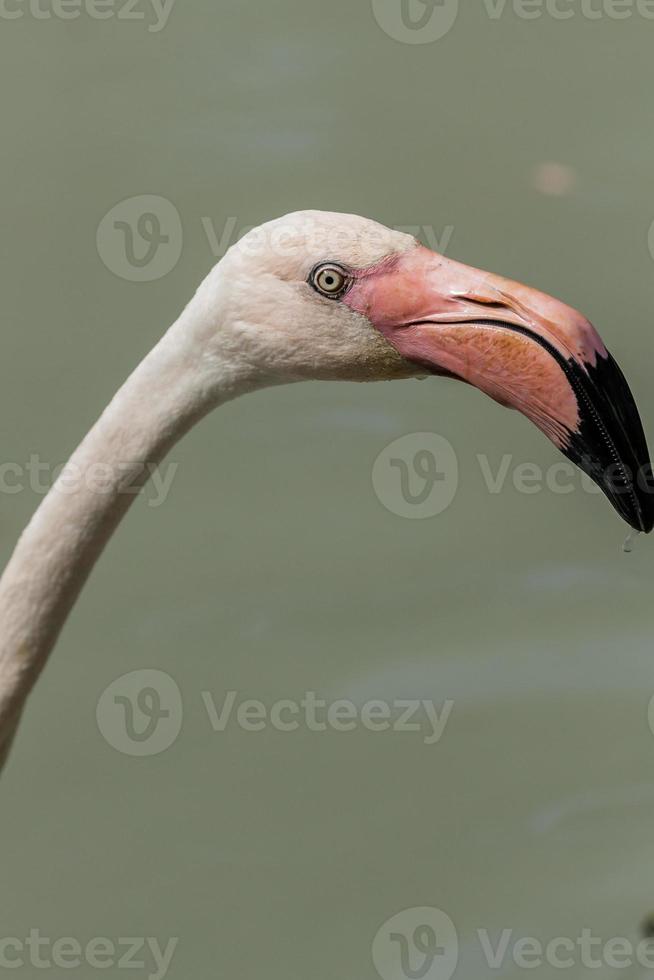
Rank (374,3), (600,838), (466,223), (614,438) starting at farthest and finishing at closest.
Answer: (374,3)
(466,223)
(600,838)
(614,438)

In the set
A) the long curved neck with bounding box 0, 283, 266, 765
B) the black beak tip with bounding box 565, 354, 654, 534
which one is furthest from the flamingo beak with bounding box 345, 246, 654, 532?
the long curved neck with bounding box 0, 283, 266, 765

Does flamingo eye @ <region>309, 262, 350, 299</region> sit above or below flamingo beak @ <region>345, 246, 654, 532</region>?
above

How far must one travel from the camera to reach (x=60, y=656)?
17.1ft

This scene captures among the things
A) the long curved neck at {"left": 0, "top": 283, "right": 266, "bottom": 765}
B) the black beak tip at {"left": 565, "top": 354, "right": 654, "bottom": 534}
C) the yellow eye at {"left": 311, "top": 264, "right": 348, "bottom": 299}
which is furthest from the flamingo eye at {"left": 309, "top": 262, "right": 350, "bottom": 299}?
the black beak tip at {"left": 565, "top": 354, "right": 654, "bottom": 534}

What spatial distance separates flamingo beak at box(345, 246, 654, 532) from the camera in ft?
9.84

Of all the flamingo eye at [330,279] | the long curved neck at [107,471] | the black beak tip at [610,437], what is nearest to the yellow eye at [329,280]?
the flamingo eye at [330,279]

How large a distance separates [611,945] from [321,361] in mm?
2434

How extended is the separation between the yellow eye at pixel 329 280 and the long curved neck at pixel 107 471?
0.23 metres

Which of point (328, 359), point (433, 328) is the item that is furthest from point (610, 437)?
point (328, 359)

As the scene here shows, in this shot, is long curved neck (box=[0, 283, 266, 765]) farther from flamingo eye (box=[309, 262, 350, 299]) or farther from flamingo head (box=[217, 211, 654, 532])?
flamingo eye (box=[309, 262, 350, 299])

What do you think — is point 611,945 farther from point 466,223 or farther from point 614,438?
point 466,223

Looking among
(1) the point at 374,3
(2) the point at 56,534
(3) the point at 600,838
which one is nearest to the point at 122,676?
(3) the point at 600,838

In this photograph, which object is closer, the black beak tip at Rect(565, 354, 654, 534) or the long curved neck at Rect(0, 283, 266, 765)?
the black beak tip at Rect(565, 354, 654, 534)

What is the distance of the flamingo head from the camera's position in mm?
3012
